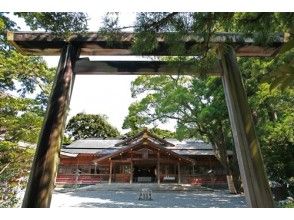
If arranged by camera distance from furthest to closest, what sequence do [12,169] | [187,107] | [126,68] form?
[187,107] → [12,169] → [126,68]

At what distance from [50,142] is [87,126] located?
44.9 meters

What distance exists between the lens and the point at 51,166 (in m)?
2.22

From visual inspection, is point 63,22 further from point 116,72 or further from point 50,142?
point 50,142

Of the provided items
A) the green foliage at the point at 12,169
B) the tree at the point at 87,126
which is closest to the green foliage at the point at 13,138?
the green foliage at the point at 12,169

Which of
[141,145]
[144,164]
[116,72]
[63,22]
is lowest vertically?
[116,72]

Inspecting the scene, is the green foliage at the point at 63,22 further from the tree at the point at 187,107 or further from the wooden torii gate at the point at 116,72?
the tree at the point at 187,107

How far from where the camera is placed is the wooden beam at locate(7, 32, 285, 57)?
2680mm

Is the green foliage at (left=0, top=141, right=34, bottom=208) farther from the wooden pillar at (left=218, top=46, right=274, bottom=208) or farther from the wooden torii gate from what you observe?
the wooden pillar at (left=218, top=46, right=274, bottom=208)

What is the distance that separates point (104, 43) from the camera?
279cm

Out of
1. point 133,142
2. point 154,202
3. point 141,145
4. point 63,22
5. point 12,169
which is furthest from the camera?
point 133,142

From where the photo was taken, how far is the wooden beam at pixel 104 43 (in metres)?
2.68

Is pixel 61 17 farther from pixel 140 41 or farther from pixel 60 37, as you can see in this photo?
pixel 140 41

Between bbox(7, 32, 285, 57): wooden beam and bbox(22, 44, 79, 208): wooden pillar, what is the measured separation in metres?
0.18

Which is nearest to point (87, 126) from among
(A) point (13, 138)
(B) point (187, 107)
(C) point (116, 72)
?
(B) point (187, 107)
